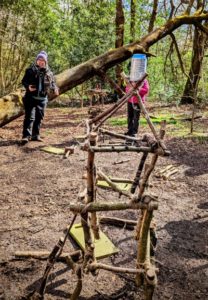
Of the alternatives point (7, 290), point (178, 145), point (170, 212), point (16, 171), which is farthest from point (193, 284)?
point (178, 145)

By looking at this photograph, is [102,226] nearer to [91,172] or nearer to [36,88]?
[91,172]

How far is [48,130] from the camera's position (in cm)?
859

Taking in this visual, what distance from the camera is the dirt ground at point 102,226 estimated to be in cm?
274

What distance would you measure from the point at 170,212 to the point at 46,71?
435cm

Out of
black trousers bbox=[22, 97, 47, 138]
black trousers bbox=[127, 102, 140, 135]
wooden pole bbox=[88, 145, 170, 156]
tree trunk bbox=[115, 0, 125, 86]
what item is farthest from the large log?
wooden pole bbox=[88, 145, 170, 156]

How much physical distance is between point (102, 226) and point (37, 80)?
13.7ft

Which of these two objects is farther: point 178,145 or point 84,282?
point 178,145

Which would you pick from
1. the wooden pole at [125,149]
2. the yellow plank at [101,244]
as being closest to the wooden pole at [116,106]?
the wooden pole at [125,149]

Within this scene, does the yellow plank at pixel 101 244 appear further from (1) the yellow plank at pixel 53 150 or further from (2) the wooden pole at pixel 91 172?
(1) the yellow plank at pixel 53 150

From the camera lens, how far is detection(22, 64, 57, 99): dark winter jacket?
21.9 feet

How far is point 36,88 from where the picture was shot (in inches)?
266

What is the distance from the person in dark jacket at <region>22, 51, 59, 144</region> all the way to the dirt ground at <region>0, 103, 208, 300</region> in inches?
24.2

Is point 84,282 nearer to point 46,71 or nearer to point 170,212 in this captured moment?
point 170,212

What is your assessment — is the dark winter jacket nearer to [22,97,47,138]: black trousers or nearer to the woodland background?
[22,97,47,138]: black trousers
